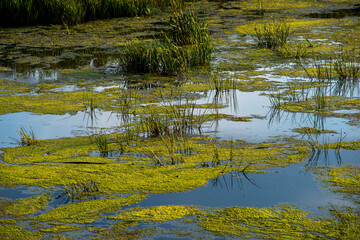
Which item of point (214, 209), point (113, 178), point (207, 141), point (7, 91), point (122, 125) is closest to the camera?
point (214, 209)

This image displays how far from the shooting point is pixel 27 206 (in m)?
Answer: 2.84

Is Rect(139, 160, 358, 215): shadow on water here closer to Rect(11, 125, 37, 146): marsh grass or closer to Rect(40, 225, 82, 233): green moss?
Rect(40, 225, 82, 233): green moss

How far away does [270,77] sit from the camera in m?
5.73

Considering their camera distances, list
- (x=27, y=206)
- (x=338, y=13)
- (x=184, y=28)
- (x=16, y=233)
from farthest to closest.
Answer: (x=338, y=13) → (x=184, y=28) → (x=27, y=206) → (x=16, y=233)

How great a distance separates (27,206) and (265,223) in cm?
133

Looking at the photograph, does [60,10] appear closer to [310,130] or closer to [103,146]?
[103,146]

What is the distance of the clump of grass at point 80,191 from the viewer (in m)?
2.92

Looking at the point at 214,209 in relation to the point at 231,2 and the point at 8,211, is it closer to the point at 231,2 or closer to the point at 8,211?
the point at 8,211

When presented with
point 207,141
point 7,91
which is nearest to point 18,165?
point 207,141

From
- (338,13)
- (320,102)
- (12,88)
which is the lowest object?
(320,102)

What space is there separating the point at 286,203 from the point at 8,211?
1543 mm

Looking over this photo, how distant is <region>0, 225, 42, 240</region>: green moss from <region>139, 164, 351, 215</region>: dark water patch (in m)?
0.61

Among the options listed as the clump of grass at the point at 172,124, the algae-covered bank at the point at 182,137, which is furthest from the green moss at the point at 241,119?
the clump of grass at the point at 172,124

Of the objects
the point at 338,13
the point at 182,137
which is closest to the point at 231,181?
the point at 182,137
